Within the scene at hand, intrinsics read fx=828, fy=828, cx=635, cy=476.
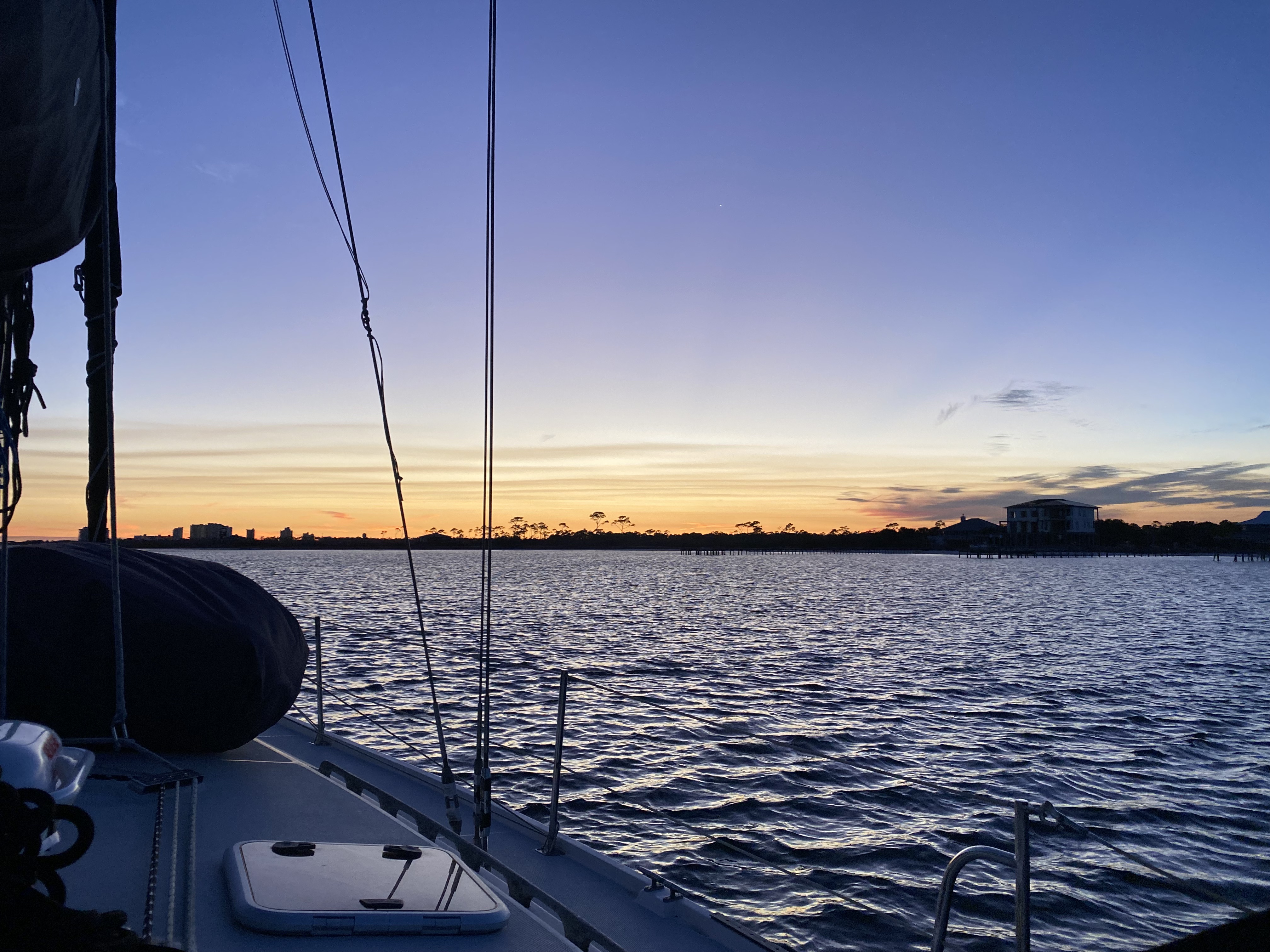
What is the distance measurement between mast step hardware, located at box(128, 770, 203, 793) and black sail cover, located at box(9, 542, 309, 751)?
14.9 inches

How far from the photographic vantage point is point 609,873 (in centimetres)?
345

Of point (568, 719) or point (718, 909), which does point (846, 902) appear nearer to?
point (718, 909)

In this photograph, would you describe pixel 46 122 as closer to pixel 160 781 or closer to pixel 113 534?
pixel 113 534

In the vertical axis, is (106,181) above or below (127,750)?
above

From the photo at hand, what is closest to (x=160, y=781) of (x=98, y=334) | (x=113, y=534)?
(x=113, y=534)

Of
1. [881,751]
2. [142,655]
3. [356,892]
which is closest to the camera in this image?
[356,892]

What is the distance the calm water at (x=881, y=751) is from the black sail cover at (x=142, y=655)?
205 centimetres

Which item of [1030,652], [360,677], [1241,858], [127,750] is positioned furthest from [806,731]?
[1030,652]

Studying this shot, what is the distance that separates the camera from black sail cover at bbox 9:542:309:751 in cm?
321

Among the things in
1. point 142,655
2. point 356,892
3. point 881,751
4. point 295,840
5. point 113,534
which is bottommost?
point 881,751

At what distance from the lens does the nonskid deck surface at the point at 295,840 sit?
188 centimetres

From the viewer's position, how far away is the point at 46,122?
192 centimetres

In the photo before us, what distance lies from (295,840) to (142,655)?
4.03 ft

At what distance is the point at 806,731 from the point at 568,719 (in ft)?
10.2
